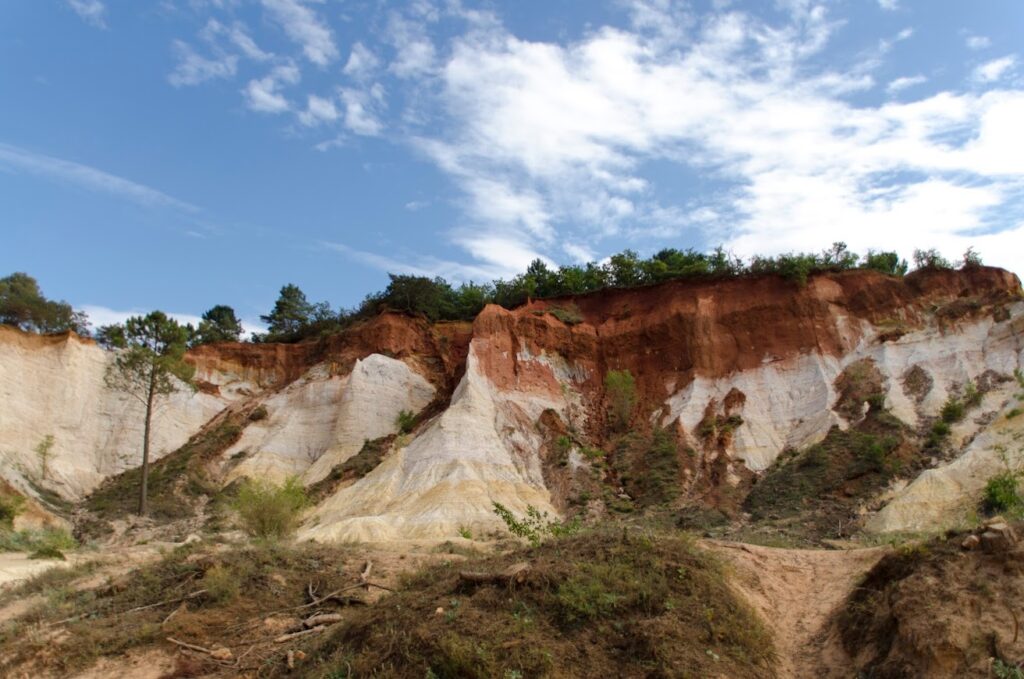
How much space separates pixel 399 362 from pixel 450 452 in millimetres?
12744

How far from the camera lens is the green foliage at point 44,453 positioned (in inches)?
1424

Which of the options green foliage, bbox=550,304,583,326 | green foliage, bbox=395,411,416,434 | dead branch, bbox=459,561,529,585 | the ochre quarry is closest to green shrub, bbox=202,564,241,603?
dead branch, bbox=459,561,529,585

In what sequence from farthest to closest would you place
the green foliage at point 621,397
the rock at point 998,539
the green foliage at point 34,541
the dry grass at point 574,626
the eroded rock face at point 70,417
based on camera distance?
the green foliage at point 621,397 → the eroded rock face at point 70,417 → the green foliage at point 34,541 → the rock at point 998,539 → the dry grass at point 574,626

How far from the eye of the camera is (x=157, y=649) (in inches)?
464

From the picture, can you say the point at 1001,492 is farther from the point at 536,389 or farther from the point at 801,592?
the point at 536,389

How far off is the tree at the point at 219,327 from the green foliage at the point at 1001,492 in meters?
46.1

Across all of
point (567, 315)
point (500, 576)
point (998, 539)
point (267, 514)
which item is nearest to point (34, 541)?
point (267, 514)

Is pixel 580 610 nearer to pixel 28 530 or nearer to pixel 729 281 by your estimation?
pixel 28 530

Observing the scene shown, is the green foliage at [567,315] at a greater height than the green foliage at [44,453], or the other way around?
the green foliage at [567,315]

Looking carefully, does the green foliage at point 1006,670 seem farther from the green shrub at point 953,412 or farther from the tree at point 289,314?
the tree at point 289,314

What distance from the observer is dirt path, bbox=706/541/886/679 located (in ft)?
30.3

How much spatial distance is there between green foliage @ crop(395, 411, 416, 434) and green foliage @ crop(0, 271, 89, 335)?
1884 cm

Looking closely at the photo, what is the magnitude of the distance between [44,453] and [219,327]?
25.3 meters

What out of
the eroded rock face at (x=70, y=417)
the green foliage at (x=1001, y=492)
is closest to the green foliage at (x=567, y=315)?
the eroded rock face at (x=70, y=417)
